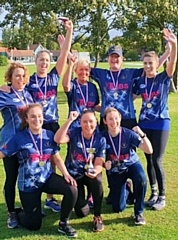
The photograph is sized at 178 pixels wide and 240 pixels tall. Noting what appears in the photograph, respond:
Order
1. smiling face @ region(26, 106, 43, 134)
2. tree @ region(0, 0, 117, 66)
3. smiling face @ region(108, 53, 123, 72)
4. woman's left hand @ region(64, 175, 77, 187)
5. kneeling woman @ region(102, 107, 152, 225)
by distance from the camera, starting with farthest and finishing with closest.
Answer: tree @ region(0, 0, 117, 66) < smiling face @ region(108, 53, 123, 72) < kneeling woman @ region(102, 107, 152, 225) < woman's left hand @ region(64, 175, 77, 187) < smiling face @ region(26, 106, 43, 134)

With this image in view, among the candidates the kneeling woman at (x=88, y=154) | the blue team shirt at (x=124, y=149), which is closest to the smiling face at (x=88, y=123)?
the kneeling woman at (x=88, y=154)

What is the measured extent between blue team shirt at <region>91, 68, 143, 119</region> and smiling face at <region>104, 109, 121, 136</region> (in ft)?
1.38

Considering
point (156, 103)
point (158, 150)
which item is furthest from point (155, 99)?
point (158, 150)

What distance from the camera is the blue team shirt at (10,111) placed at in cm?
445

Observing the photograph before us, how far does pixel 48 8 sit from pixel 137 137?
13.7 m

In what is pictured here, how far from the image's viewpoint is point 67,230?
4.41 meters

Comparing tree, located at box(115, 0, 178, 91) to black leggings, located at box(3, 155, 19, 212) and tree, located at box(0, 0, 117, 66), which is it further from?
black leggings, located at box(3, 155, 19, 212)

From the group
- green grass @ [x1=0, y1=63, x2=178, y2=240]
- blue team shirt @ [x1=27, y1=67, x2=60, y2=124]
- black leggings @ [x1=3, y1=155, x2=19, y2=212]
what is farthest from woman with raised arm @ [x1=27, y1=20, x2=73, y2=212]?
green grass @ [x1=0, y1=63, x2=178, y2=240]

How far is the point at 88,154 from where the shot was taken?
4602mm

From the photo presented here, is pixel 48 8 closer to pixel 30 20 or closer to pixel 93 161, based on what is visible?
pixel 30 20

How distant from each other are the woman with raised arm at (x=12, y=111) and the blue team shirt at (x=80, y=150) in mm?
663

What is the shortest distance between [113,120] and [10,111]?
1205mm

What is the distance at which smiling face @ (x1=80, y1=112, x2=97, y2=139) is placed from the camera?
14.8 feet

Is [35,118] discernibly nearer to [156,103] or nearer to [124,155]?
[124,155]
